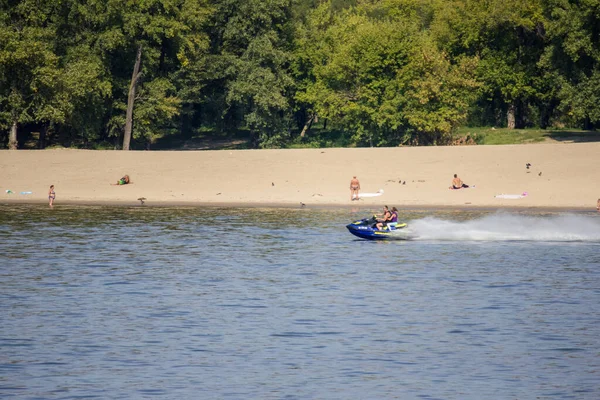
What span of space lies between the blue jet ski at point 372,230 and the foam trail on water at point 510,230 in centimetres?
181

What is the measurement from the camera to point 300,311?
1176 inches

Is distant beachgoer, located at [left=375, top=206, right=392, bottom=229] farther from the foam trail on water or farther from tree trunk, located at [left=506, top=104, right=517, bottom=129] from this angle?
tree trunk, located at [left=506, top=104, right=517, bottom=129]

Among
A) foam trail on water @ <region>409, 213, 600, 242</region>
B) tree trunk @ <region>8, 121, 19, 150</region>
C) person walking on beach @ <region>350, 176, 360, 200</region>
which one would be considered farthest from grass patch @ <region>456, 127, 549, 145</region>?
tree trunk @ <region>8, 121, 19, 150</region>

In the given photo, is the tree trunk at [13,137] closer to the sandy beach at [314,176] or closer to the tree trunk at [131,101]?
the sandy beach at [314,176]

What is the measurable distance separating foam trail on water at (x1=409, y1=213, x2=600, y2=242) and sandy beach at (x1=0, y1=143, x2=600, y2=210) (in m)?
7.57

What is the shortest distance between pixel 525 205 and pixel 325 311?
3107 centimetres

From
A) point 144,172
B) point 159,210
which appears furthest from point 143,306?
point 144,172

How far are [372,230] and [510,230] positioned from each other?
814 cm

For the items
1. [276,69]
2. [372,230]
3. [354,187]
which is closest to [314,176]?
[354,187]

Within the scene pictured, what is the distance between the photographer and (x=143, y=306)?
30641 millimetres

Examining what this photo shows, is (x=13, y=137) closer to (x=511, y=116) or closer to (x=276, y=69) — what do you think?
(x=276, y=69)

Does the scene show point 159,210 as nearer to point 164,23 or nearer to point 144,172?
point 144,172

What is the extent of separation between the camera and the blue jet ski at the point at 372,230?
45062 mm

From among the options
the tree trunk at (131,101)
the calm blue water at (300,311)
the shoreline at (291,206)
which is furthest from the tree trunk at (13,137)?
the calm blue water at (300,311)
